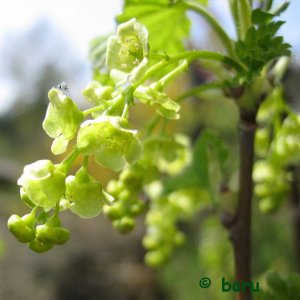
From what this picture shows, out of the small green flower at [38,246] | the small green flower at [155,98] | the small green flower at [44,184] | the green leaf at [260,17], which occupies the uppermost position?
the green leaf at [260,17]

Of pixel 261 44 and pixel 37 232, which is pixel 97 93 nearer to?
pixel 37 232

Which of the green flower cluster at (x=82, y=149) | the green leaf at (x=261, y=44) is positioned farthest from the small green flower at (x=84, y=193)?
the green leaf at (x=261, y=44)

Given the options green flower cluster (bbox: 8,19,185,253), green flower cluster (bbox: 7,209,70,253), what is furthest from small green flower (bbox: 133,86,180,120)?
green flower cluster (bbox: 7,209,70,253)

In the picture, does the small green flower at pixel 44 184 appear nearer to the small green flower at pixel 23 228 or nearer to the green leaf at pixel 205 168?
the small green flower at pixel 23 228

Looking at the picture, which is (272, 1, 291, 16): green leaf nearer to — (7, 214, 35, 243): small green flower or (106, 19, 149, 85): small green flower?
(106, 19, 149, 85): small green flower

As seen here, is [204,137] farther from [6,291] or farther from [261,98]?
[6,291]

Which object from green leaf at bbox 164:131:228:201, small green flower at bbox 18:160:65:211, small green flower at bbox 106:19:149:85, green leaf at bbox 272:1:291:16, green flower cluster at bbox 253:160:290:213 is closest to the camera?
small green flower at bbox 18:160:65:211
